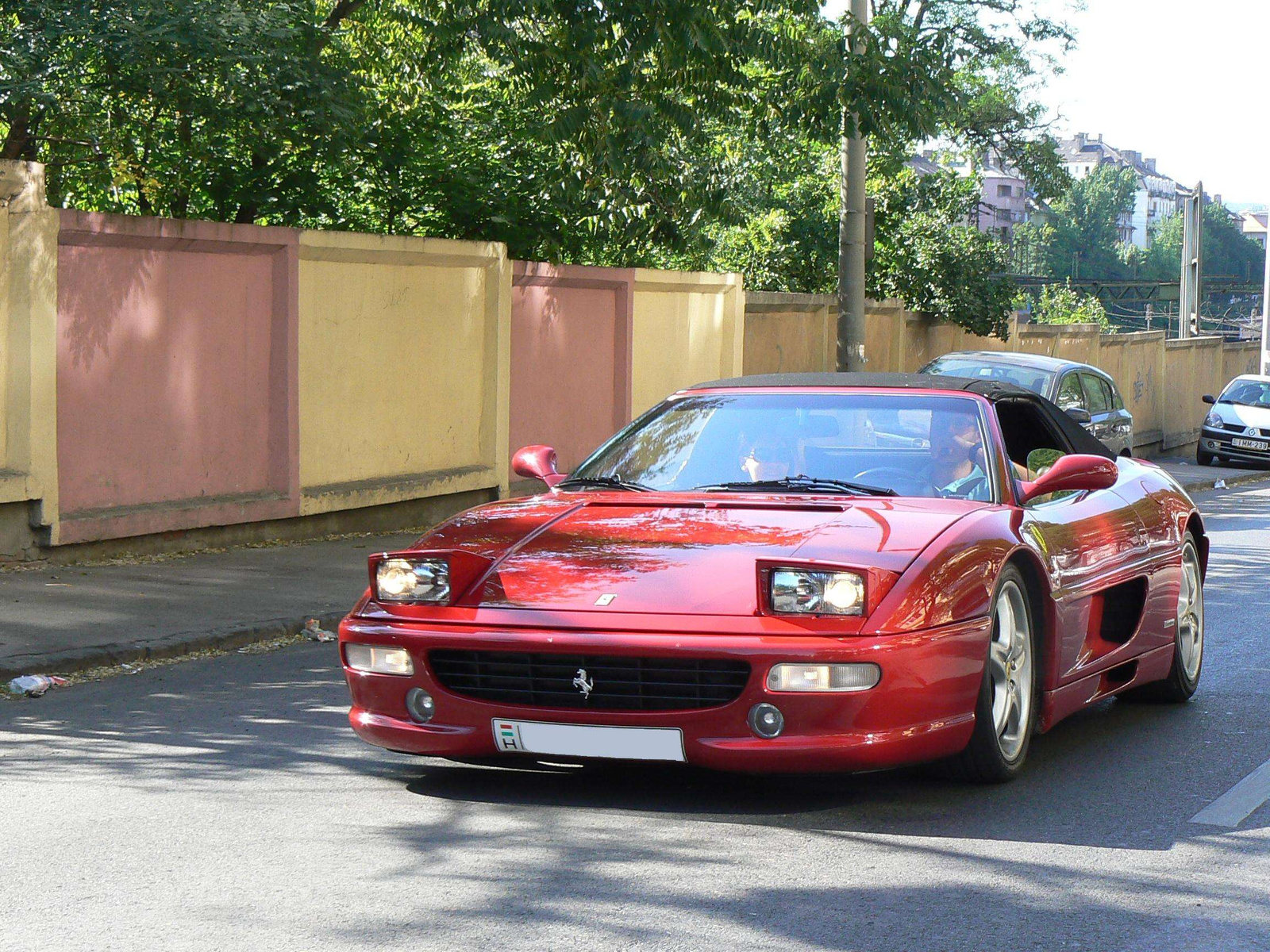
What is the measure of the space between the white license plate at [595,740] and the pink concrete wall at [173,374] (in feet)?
21.3

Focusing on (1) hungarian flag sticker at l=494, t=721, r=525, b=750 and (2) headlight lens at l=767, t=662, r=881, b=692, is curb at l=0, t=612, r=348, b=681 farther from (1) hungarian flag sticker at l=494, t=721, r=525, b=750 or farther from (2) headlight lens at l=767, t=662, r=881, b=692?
(2) headlight lens at l=767, t=662, r=881, b=692

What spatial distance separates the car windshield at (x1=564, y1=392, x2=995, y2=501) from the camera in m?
6.26

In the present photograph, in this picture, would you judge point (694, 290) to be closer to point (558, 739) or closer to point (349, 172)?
point (349, 172)

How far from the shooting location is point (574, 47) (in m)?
13.1

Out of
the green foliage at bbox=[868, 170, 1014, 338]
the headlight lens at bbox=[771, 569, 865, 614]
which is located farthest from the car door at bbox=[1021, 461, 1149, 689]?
the green foliage at bbox=[868, 170, 1014, 338]

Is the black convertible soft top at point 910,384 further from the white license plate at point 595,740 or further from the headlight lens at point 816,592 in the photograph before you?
the white license plate at point 595,740

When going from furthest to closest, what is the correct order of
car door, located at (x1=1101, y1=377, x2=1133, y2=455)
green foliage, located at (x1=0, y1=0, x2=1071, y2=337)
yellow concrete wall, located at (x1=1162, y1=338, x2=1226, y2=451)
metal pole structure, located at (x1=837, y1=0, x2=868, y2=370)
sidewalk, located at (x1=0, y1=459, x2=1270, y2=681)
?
1. yellow concrete wall, located at (x1=1162, y1=338, x2=1226, y2=451)
2. car door, located at (x1=1101, y1=377, x2=1133, y2=455)
3. metal pole structure, located at (x1=837, y1=0, x2=868, y2=370)
4. green foliage, located at (x1=0, y1=0, x2=1071, y2=337)
5. sidewalk, located at (x1=0, y1=459, x2=1270, y2=681)

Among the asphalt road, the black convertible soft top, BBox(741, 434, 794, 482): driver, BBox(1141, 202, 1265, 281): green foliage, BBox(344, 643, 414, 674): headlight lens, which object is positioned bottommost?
the asphalt road

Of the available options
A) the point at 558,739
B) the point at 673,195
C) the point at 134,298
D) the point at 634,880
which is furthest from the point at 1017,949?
the point at 673,195

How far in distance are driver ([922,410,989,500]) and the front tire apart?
401 millimetres

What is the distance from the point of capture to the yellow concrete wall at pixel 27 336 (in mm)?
10539

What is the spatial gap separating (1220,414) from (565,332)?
1760 cm

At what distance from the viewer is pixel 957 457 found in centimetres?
635

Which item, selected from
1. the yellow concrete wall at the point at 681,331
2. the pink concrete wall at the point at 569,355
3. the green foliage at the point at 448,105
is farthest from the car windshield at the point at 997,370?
the pink concrete wall at the point at 569,355
